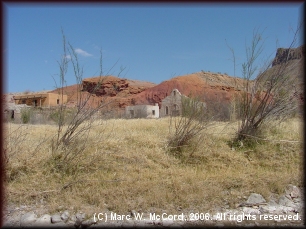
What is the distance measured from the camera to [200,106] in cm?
738

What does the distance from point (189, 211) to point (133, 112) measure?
22.8m

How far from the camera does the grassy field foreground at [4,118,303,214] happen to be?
431 centimetres

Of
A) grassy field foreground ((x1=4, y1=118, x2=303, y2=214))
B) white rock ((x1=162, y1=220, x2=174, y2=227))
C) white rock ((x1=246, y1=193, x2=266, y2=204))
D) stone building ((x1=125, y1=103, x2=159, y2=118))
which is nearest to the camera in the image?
white rock ((x1=162, y1=220, x2=174, y2=227))

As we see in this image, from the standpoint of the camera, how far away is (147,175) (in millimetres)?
5238

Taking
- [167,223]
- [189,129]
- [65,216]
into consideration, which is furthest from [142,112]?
[167,223]

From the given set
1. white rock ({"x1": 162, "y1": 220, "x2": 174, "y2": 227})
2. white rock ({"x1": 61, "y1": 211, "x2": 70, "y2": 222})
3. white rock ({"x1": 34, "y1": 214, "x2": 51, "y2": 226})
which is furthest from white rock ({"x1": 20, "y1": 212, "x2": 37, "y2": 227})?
white rock ({"x1": 162, "y1": 220, "x2": 174, "y2": 227})

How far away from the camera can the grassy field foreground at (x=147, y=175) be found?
4.31 meters

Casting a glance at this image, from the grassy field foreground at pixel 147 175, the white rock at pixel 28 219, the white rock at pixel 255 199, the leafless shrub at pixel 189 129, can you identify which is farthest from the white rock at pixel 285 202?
the white rock at pixel 28 219

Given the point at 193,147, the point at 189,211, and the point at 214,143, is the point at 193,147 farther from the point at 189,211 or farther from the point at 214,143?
the point at 189,211

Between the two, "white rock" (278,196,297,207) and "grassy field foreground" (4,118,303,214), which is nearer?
"grassy field foreground" (4,118,303,214)

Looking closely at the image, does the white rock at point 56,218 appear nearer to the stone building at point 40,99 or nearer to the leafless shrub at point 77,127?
the leafless shrub at point 77,127

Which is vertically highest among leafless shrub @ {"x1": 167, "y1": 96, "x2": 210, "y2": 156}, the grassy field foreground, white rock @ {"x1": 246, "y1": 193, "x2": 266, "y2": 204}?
leafless shrub @ {"x1": 167, "y1": 96, "x2": 210, "y2": 156}

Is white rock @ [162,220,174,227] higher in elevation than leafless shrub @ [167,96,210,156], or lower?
lower

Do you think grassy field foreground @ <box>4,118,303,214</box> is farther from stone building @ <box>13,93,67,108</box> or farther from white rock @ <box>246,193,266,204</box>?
stone building @ <box>13,93,67,108</box>
